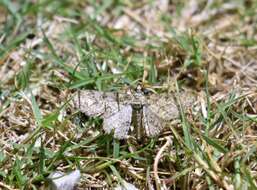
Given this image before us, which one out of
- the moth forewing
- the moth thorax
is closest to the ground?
the moth forewing

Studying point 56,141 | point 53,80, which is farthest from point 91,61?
point 56,141

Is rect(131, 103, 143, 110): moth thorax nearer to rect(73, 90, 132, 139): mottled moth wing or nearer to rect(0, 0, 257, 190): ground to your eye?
rect(73, 90, 132, 139): mottled moth wing

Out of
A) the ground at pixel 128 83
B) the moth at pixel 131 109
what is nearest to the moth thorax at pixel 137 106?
the moth at pixel 131 109

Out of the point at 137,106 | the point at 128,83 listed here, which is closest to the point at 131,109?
the point at 137,106

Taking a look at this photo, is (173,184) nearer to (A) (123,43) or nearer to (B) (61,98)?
(B) (61,98)

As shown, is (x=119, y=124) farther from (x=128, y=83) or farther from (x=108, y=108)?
(x=128, y=83)

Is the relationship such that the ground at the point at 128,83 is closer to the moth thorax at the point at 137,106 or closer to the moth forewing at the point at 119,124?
the moth forewing at the point at 119,124

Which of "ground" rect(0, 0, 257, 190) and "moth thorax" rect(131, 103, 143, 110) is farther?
"moth thorax" rect(131, 103, 143, 110)

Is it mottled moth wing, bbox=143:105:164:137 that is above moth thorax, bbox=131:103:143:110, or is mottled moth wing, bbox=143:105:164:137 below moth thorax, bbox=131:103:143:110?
below
